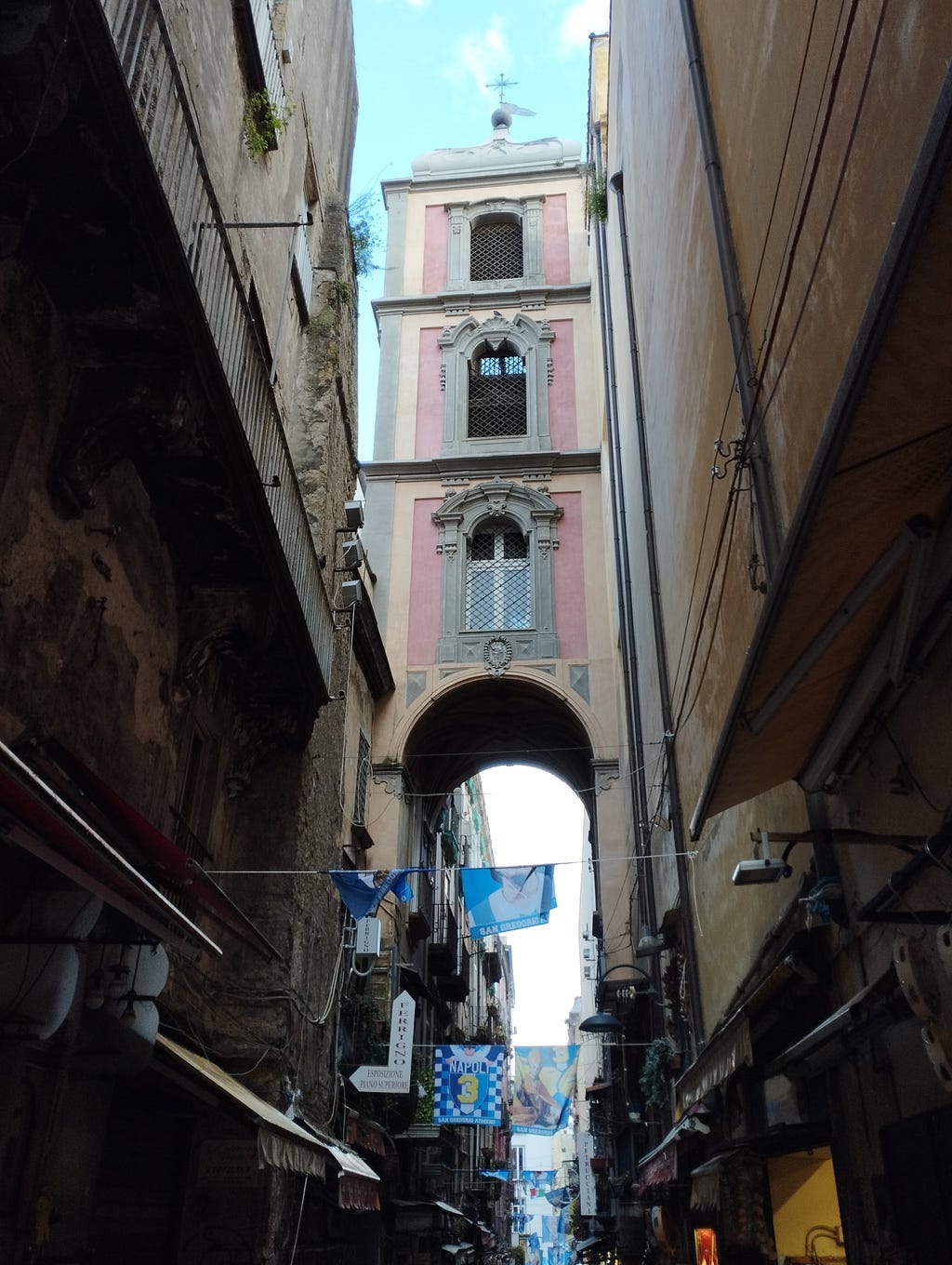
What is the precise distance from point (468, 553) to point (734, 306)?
Result: 43.7 feet

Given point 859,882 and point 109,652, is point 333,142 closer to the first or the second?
point 109,652

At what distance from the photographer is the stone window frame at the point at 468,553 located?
1875 centimetres

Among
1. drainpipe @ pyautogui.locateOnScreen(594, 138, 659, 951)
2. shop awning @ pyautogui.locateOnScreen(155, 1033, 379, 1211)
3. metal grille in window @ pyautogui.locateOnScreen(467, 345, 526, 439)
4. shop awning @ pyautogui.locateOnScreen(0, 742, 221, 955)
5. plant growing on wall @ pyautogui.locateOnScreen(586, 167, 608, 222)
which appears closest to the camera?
shop awning @ pyautogui.locateOnScreen(0, 742, 221, 955)

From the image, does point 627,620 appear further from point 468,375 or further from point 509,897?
point 468,375

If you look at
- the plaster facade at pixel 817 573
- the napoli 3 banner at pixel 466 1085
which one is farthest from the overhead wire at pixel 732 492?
the napoli 3 banner at pixel 466 1085

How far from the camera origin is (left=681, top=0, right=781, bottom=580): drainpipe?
235 inches

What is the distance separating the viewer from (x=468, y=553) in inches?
782

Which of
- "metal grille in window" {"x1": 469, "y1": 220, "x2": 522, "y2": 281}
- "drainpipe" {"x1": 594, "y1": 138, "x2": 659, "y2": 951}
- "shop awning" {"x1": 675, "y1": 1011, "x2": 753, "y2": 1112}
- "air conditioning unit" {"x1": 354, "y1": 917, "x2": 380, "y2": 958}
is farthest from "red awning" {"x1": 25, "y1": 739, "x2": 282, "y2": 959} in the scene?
"metal grille in window" {"x1": 469, "y1": 220, "x2": 522, "y2": 281}

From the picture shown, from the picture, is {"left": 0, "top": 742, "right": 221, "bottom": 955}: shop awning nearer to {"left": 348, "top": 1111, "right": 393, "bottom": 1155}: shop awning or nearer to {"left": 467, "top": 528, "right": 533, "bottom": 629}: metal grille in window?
{"left": 348, "top": 1111, "right": 393, "bottom": 1155}: shop awning

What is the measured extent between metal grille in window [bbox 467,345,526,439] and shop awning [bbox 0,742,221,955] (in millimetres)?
17607

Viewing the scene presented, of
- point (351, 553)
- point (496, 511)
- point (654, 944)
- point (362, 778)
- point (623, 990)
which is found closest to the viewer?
point (654, 944)

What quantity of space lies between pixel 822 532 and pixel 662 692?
27.8 feet

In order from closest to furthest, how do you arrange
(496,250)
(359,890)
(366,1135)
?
(359,890) < (366,1135) < (496,250)

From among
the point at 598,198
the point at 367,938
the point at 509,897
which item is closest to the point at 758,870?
the point at 509,897
